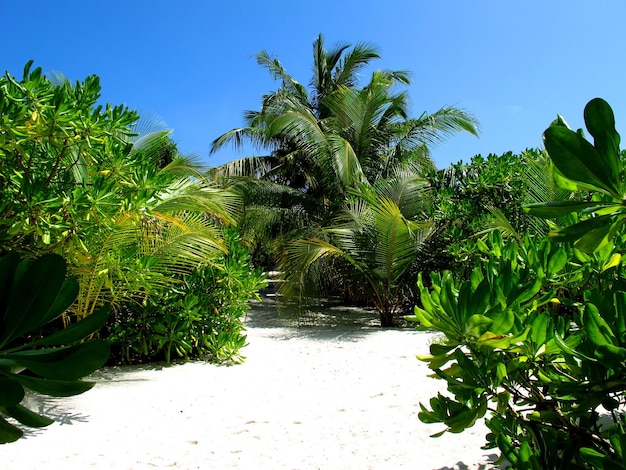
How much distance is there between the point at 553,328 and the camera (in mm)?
1359

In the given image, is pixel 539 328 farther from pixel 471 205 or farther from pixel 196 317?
pixel 471 205

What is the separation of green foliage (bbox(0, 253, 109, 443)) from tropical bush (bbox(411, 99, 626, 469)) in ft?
2.79

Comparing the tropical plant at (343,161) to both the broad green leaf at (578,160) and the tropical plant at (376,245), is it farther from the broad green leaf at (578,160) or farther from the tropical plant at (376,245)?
the broad green leaf at (578,160)

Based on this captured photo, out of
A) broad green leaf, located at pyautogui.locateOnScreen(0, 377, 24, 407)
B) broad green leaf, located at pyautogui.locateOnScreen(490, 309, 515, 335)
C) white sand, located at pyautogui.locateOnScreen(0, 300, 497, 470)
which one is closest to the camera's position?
broad green leaf, located at pyautogui.locateOnScreen(0, 377, 24, 407)

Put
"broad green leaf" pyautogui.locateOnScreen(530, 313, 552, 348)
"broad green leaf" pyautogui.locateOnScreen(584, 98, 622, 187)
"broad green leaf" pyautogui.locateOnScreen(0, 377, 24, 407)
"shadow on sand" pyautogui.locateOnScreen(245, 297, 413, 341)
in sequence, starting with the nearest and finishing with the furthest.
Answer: "broad green leaf" pyautogui.locateOnScreen(0, 377, 24, 407) → "broad green leaf" pyautogui.locateOnScreen(584, 98, 622, 187) → "broad green leaf" pyautogui.locateOnScreen(530, 313, 552, 348) → "shadow on sand" pyautogui.locateOnScreen(245, 297, 413, 341)

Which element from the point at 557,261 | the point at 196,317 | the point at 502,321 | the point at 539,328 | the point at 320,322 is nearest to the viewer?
the point at 502,321

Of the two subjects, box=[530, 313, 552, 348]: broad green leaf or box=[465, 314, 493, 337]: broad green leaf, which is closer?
box=[465, 314, 493, 337]: broad green leaf

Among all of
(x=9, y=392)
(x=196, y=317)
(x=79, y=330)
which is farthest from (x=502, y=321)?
(x=196, y=317)

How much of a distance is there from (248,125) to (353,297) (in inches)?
288

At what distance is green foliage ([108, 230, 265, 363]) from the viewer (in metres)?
5.00

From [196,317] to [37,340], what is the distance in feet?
14.0

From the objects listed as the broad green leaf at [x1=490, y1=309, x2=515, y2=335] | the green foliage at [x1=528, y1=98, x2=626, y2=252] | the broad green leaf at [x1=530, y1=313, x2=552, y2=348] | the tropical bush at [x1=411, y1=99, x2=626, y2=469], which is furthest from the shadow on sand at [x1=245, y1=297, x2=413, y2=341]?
the green foliage at [x1=528, y1=98, x2=626, y2=252]

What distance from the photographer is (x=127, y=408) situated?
364 cm

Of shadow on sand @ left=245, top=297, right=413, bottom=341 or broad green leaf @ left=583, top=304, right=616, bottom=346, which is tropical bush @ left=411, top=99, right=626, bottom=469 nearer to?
broad green leaf @ left=583, top=304, right=616, bottom=346
